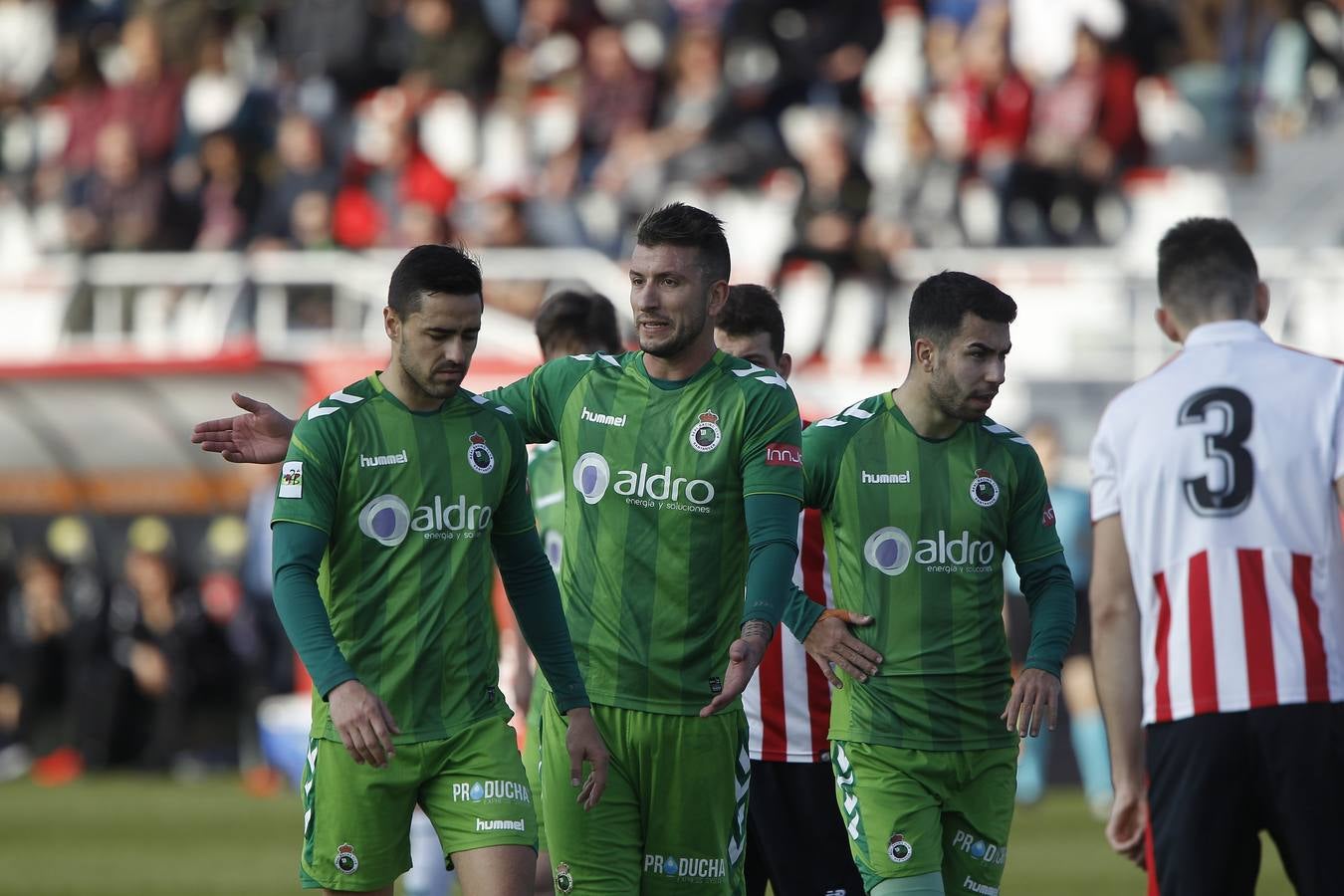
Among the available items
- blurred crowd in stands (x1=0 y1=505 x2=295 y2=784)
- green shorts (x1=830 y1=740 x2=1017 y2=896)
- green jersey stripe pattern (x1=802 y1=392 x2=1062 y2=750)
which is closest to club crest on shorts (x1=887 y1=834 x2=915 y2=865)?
green shorts (x1=830 y1=740 x2=1017 y2=896)

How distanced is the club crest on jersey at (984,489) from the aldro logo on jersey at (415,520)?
152 centimetres

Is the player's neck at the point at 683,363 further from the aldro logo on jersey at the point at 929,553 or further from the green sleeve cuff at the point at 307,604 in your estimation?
the green sleeve cuff at the point at 307,604

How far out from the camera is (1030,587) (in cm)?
641

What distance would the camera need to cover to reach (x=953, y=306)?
20.6ft

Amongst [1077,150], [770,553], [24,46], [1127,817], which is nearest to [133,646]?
[24,46]

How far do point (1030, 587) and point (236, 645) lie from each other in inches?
469

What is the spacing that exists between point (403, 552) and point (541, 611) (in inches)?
17.4

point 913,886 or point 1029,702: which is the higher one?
point 1029,702

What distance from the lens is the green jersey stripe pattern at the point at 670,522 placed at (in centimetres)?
604

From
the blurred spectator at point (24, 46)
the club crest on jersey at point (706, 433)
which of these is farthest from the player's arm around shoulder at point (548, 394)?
the blurred spectator at point (24, 46)

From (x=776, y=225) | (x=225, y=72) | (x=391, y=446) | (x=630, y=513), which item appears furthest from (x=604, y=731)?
(x=225, y=72)

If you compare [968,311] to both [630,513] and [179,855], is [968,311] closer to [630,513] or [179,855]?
[630,513]

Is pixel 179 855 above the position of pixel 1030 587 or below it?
below

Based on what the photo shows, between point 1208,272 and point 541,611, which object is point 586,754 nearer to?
point 541,611
